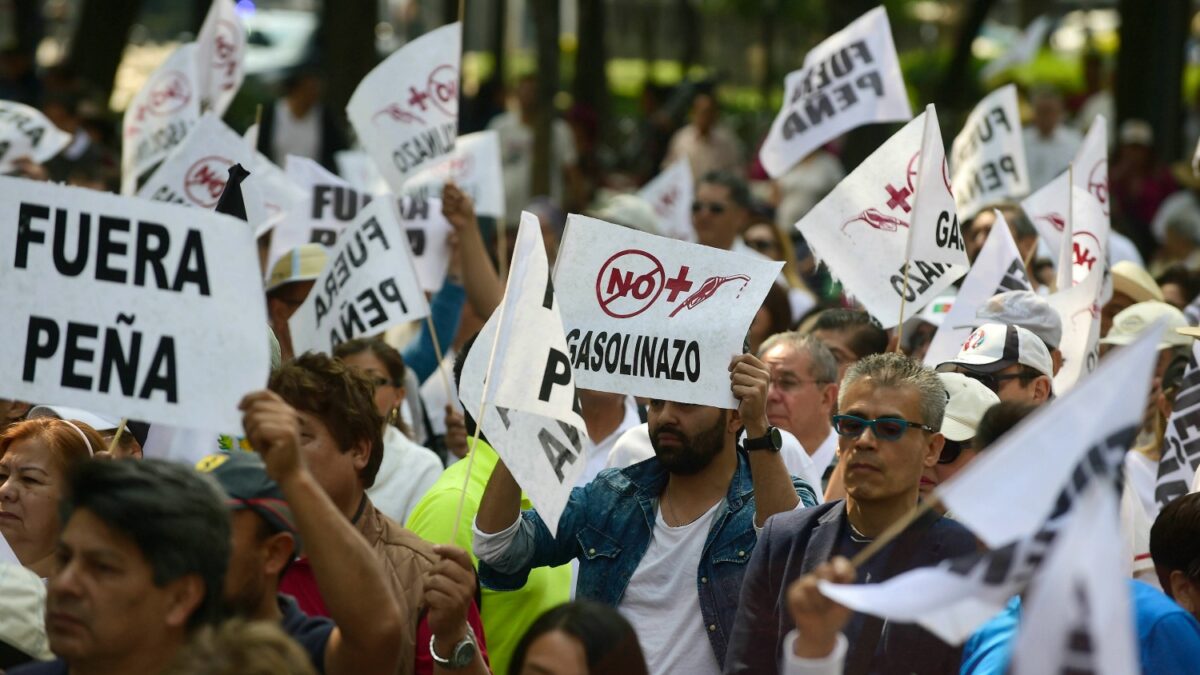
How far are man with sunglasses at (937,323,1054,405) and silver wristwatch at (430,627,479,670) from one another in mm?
2671

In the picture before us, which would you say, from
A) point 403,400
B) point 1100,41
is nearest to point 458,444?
point 403,400

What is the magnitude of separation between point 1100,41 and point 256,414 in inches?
1423

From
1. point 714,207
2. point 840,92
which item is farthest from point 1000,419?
point 714,207

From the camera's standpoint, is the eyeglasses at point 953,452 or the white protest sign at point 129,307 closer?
the white protest sign at point 129,307

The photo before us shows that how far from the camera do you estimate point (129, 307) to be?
461 centimetres

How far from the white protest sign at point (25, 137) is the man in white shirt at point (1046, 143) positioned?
26.9ft

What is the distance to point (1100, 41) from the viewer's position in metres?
38.1

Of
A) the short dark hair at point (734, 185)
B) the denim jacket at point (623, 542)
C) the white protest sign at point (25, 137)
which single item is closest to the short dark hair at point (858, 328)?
the denim jacket at point (623, 542)

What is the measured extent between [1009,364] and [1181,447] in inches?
26.7

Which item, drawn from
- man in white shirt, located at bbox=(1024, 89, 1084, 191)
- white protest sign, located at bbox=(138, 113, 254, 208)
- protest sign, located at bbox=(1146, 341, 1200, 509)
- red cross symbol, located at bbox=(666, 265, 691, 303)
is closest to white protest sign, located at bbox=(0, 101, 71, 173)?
white protest sign, located at bbox=(138, 113, 254, 208)

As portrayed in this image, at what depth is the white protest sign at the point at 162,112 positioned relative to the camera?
10688mm

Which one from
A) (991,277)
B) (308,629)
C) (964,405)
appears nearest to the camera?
(308,629)

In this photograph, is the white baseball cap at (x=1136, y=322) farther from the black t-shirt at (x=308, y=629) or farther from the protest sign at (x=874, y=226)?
the black t-shirt at (x=308, y=629)

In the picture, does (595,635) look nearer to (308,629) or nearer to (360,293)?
(308,629)
